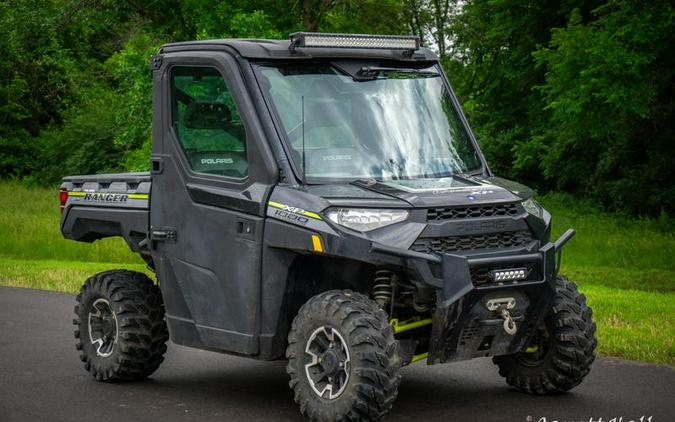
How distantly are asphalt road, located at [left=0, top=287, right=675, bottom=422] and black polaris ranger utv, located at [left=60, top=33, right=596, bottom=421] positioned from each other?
30 centimetres

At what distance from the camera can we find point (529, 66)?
3000 centimetres

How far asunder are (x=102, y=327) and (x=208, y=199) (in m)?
1.71

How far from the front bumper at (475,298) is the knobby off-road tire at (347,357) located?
325mm

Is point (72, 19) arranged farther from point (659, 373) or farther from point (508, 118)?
point (659, 373)

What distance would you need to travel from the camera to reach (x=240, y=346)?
779 centimetres

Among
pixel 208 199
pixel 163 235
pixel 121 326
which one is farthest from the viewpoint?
pixel 121 326

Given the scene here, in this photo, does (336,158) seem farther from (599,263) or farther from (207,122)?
(599,263)

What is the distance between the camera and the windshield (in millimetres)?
7637

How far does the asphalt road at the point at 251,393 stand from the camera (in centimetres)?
774

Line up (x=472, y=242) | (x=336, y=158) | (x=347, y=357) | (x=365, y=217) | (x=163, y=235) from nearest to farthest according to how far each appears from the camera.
A: 1. (x=347, y=357)
2. (x=365, y=217)
3. (x=472, y=242)
4. (x=336, y=158)
5. (x=163, y=235)

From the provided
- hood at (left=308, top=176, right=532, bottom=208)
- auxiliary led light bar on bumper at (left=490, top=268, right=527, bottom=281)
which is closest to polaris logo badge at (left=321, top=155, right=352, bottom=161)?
hood at (left=308, top=176, right=532, bottom=208)

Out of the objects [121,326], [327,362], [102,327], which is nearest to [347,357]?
[327,362]

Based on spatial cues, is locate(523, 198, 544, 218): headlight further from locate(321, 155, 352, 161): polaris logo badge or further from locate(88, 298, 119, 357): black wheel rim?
locate(88, 298, 119, 357): black wheel rim

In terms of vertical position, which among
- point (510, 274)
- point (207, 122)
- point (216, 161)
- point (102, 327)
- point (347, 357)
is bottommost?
point (102, 327)
